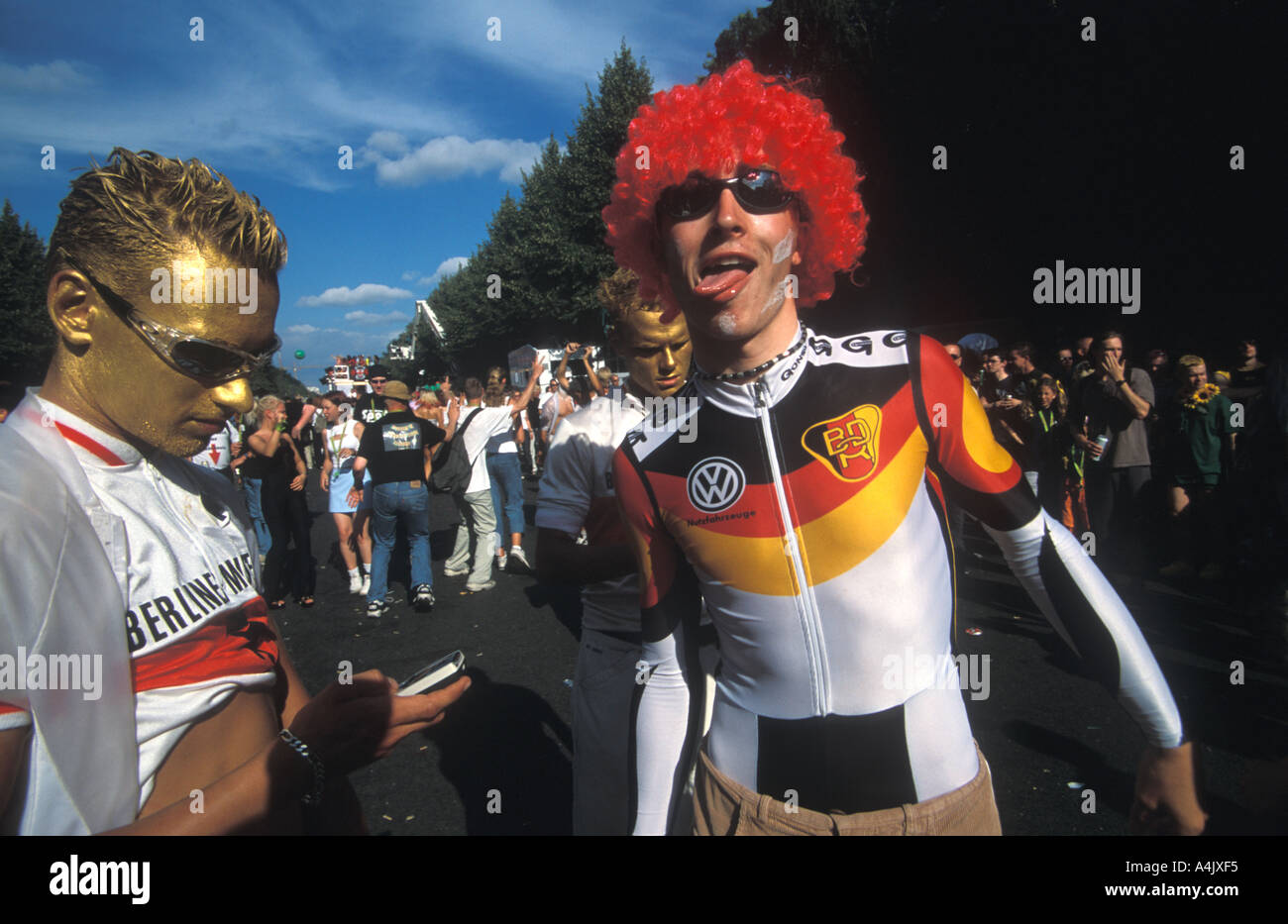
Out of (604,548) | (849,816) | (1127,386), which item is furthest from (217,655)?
(1127,386)

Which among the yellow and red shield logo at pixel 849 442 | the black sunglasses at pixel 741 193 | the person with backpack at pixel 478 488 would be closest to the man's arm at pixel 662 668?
the yellow and red shield logo at pixel 849 442

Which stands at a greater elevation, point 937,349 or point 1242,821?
point 937,349

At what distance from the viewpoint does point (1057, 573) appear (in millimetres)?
1557

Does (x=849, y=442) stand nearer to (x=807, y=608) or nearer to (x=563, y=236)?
(x=807, y=608)

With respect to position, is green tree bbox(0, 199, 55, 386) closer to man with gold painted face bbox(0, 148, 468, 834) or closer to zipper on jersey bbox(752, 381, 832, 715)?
man with gold painted face bbox(0, 148, 468, 834)

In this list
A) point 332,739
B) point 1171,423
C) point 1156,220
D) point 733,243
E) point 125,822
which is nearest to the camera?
point 125,822

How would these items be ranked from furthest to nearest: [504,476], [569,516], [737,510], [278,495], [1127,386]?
[504,476] < [278,495] < [1127,386] < [569,516] < [737,510]

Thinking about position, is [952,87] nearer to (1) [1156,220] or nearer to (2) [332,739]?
(1) [1156,220]

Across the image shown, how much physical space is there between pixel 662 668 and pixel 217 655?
1.00 metres

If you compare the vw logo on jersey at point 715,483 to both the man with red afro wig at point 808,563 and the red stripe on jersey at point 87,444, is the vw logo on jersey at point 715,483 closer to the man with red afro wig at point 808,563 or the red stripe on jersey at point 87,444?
the man with red afro wig at point 808,563

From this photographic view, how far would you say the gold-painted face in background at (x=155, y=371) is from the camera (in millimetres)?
1410
